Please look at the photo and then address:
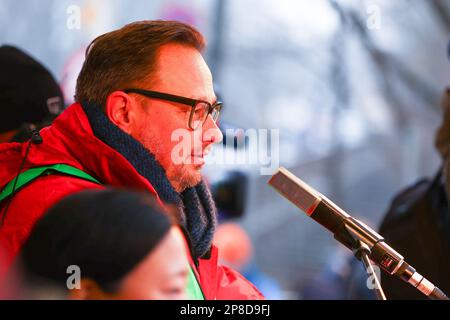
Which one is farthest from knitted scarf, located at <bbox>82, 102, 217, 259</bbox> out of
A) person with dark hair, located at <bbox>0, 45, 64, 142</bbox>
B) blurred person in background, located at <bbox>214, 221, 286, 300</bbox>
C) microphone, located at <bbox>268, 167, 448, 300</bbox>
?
blurred person in background, located at <bbox>214, 221, 286, 300</bbox>

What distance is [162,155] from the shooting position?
245 centimetres

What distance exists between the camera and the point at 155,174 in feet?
7.62

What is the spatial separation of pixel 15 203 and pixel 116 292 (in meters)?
0.61

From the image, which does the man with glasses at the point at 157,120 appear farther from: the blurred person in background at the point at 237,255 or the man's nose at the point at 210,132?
the blurred person in background at the point at 237,255

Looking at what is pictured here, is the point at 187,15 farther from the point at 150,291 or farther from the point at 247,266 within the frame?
the point at 150,291

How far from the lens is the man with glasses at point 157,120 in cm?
230

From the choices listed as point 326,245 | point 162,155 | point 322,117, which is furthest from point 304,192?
point 326,245

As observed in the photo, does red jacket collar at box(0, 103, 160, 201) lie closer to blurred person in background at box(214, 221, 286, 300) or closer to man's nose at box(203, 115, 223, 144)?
man's nose at box(203, 115, 223, 144)

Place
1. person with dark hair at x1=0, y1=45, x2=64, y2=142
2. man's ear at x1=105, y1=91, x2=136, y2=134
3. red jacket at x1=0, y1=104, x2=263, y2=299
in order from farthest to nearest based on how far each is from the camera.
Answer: person with dark hair at x1=0, y1=45, x2=64, y2=142
man's ear at x1=105, y1=91, x2=136, y2=134
red jacket at x1=0, y1=104, x2=263, y2=299

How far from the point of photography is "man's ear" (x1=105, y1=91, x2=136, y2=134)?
242 centimetres

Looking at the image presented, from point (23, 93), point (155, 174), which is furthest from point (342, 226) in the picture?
point (23, 93)

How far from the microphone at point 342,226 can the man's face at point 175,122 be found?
1.47 feet

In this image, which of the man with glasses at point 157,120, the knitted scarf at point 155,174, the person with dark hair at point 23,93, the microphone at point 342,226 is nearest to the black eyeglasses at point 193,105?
the man with glasses at point 157,120

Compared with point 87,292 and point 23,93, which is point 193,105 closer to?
point 87,292
